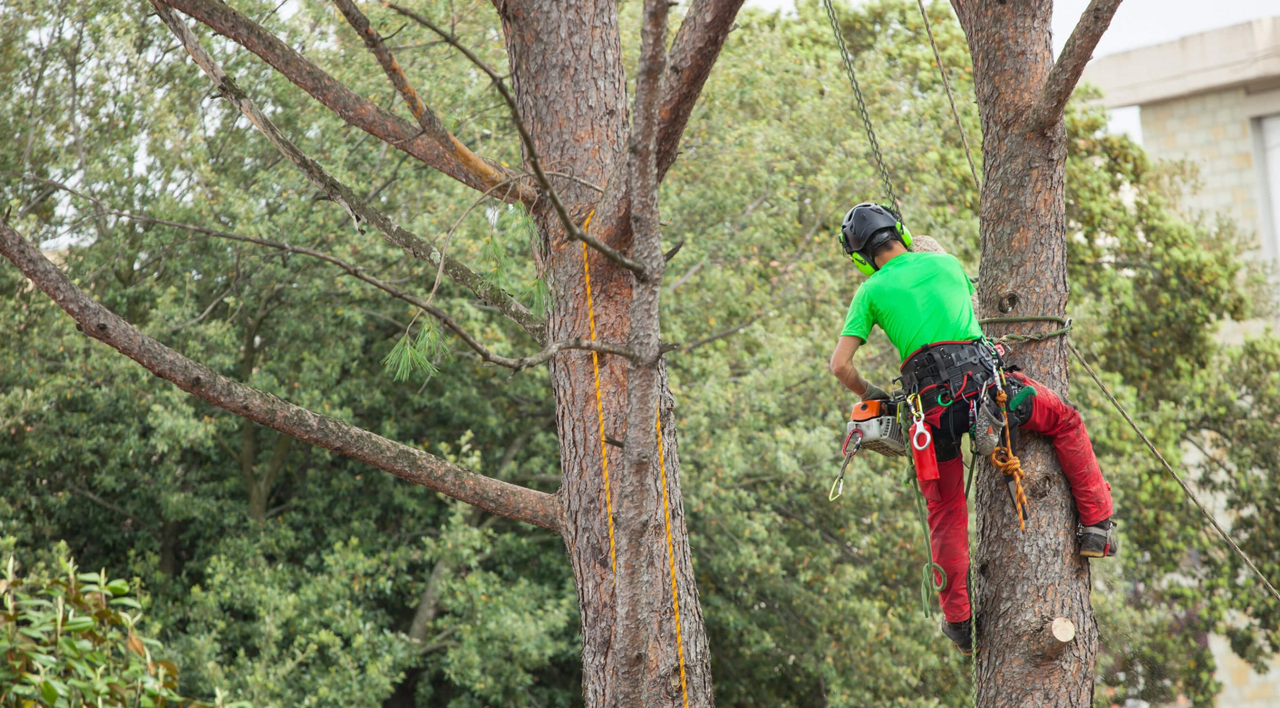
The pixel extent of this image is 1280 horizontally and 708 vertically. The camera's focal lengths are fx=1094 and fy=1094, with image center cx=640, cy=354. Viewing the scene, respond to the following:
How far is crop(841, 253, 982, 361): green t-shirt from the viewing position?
3.34m

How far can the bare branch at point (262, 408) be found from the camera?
105 inches

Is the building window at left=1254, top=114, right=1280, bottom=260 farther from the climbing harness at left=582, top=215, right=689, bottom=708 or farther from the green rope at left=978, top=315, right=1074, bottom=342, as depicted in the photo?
the climbing harness at left=582, top=215, right=689, bottom=708

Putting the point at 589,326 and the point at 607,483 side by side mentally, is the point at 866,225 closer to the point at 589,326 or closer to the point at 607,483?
the point at 589,326

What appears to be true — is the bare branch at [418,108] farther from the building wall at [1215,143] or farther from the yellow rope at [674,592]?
the building wall at [1215,143]

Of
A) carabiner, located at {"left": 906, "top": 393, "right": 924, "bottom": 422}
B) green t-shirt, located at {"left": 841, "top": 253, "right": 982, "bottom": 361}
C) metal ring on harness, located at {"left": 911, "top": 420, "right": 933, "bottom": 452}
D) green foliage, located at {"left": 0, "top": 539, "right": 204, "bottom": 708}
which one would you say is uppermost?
green t-shirt, located at {"left": 841, "top": 253, "right": 982, "bottom": 361}

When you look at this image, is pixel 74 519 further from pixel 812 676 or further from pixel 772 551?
pixel 812 676

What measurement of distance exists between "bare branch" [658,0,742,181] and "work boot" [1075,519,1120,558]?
1.67m

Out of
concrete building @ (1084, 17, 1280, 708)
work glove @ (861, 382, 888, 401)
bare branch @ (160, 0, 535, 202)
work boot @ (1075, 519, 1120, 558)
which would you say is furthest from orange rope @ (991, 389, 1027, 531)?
concrete building @ (1084, 17, 1280, 708)

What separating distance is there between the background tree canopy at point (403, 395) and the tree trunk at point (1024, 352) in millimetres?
4124

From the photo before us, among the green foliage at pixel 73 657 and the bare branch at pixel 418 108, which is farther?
the green foliage at pixel 73 657

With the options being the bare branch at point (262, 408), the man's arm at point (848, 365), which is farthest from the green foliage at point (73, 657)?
the man's arm at point (848, 365)

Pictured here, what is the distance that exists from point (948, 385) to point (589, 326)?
1.14m

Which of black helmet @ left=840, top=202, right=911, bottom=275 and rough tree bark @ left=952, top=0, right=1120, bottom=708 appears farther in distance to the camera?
black helmet @ left=840, top=202, right=911, bottom=275

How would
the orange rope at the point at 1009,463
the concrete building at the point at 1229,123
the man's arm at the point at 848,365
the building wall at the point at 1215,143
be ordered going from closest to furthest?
the orange rope at the point at 1009,463 → the man's arm at the point at 848,365 → the concrete building at the point at 1229,123 → the building wall at the point at 1215,143
